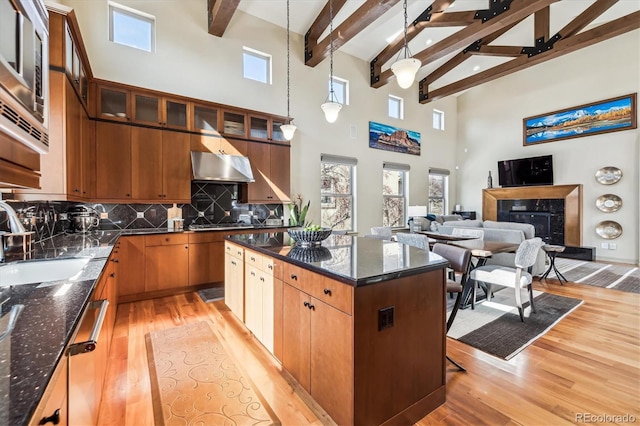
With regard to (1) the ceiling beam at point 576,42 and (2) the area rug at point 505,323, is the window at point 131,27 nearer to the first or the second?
(2) the area rug at point 505,323

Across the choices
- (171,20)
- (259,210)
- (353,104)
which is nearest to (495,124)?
(353,104)

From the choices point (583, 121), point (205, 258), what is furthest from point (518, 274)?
point (583, 121)

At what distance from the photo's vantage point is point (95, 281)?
4.44 ft

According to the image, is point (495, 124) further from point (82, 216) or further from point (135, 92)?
point (82, 216)

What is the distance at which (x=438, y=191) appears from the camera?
8.58 meters

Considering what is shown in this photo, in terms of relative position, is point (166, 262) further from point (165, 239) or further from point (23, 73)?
point (23, 73)

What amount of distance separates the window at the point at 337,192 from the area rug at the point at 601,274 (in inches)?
154

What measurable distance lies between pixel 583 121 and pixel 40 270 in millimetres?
9412

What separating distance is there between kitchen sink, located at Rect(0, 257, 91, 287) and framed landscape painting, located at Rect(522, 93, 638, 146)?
359 inches

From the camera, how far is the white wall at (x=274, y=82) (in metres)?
3.99

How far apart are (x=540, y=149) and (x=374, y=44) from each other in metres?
5.00

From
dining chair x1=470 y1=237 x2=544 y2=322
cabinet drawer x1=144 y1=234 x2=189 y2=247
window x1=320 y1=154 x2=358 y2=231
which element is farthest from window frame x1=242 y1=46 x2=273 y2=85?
dining chair x1=470 y1=237 x2=544 y2=322

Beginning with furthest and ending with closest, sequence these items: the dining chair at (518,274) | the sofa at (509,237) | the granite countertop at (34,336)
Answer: the sofa at (509,237), the dining chair at (518,274), the granite countertop at (34,336)

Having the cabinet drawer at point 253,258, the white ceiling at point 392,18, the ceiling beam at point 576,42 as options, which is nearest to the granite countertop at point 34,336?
the cabinet drawer at point 253,258
